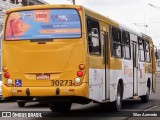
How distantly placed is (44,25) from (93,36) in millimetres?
1540

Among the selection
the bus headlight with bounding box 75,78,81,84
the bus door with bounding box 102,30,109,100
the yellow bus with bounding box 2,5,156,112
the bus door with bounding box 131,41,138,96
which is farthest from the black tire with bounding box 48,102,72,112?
the bus door with bounding box 131,41,138,96

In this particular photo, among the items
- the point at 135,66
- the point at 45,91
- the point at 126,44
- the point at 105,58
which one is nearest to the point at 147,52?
the point at 135,66

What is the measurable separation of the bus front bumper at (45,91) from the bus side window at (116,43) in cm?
360

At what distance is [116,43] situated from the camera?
1680 centimetres

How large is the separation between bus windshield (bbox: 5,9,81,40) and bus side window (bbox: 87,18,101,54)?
58 centimetres

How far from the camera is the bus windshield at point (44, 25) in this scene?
44.0ft

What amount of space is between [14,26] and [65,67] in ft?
6.32

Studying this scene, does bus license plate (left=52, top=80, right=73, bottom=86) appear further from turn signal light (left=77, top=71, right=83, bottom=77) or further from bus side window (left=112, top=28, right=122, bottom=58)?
bus side window (left=112, top=28, right=122, bottom=58)

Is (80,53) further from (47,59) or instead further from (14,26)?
(14,26)

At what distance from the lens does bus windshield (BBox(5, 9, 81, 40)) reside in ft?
44.0

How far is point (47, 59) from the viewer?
13.3 metres

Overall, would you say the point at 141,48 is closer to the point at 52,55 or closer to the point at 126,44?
the point at 126,44


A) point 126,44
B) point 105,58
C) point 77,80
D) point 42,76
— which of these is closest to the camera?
point 77,80

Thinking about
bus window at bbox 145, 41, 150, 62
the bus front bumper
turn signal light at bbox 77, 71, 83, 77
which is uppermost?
bus window at bbox 145, 41, 150, 62
